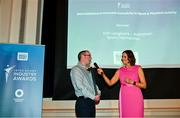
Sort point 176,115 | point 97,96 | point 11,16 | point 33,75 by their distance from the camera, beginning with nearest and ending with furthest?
point 97,96 → point 33,75 → point 176,115 → point 11,16

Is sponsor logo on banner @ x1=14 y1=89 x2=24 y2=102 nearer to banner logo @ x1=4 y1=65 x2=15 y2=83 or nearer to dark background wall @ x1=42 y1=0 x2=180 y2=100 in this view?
banner logo @ x1=4 y1=65 x2=15 y2=83

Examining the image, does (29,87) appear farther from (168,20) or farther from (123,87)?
(168,20)

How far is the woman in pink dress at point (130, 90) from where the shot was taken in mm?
2986

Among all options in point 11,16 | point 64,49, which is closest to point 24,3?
point 11,16

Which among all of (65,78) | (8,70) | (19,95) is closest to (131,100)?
(65,78)

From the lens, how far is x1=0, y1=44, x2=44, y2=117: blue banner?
10.0ft

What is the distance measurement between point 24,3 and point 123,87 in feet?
5.53

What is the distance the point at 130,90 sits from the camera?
3.04m

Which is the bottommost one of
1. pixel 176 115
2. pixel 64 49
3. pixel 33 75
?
pixel 176 115

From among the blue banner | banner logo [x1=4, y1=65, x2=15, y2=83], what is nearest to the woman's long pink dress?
the blue banner

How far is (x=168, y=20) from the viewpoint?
12.0ft

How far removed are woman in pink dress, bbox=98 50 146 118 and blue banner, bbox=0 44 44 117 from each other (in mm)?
819

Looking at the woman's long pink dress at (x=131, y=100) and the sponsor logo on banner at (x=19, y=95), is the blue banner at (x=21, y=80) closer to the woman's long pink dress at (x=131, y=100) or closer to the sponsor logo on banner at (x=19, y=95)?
the sponsor logo on banner at (x=19, y=95)

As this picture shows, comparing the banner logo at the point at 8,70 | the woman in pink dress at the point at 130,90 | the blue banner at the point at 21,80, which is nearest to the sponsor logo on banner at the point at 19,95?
the blue banner at the point at 21,80
